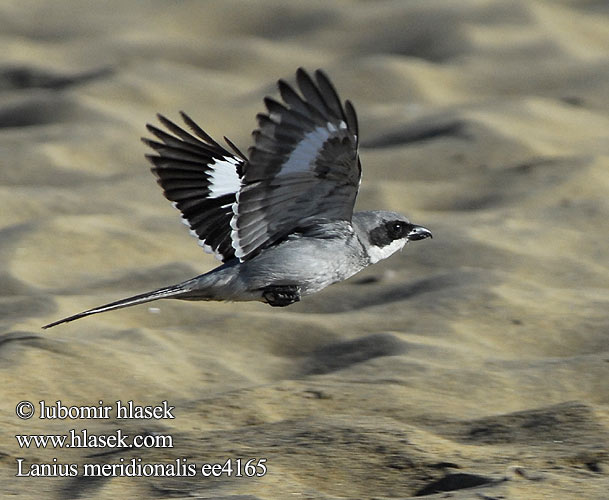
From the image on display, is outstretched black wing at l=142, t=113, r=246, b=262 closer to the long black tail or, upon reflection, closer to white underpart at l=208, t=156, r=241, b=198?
white underpart at l=208, t=156, r=241, b=198

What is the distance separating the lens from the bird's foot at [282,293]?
4.93 m

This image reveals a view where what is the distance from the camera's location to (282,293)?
16.2 ft

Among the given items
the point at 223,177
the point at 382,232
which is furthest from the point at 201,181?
the point at 382,232

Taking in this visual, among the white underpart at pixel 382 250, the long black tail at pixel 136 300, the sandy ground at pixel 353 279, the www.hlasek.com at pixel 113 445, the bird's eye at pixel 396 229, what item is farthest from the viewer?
the bird's eye at pixel 396 229

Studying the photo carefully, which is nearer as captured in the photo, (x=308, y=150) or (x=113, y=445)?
(x=113, y=445)

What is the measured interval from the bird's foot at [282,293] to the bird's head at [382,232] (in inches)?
14.2

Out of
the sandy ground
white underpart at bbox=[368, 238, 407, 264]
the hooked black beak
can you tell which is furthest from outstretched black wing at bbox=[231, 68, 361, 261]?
the sandy ground

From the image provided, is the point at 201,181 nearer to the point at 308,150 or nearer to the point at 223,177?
the point at 223,177

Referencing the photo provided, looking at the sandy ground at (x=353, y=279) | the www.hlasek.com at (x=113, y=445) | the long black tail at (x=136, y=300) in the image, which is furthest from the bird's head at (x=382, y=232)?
the www.hlasek.com at (x=113, y=445)

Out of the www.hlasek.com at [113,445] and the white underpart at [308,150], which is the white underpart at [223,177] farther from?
the www.hlasek.com at [113,445]

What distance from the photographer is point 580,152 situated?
8.53m

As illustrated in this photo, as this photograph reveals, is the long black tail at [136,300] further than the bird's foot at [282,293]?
No

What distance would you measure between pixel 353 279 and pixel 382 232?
149 cm

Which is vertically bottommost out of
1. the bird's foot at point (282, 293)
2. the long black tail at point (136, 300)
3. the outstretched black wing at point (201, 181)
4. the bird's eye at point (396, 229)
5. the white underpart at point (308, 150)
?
the long black tail at point (136, 300)
